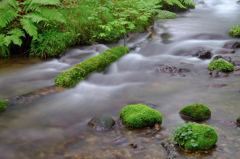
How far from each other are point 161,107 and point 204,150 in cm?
172

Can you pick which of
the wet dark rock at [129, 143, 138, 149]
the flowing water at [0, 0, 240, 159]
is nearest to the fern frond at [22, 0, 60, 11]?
the flowing water at [0, 0, 240, 159]

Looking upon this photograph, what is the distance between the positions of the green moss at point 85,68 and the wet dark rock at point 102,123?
6.35 feet

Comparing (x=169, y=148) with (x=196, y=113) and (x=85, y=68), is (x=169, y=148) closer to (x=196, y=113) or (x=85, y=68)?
(x=196, y=113)

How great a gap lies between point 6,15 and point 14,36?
0.67m

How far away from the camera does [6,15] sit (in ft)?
23.0

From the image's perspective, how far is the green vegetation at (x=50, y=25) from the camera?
23.4 feet

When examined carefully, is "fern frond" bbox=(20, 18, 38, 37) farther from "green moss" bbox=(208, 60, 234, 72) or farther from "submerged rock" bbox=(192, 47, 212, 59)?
"submerged rock" bbox=(192, 47, 212, 59)

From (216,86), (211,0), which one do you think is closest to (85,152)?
(216,86)

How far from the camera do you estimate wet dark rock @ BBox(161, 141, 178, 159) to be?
315cm

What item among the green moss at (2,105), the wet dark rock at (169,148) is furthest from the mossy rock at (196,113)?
the green moss at (2,105)

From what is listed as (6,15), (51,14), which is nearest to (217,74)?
(51,14)

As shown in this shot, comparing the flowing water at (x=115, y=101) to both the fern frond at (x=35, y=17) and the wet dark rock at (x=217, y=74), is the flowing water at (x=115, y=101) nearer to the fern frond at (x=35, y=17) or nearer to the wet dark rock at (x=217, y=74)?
the wet dark rock at (x=217, y=74)

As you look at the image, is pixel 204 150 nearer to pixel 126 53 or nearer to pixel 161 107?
pixel 161 107

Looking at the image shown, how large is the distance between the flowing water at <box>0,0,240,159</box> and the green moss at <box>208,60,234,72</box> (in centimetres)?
21
